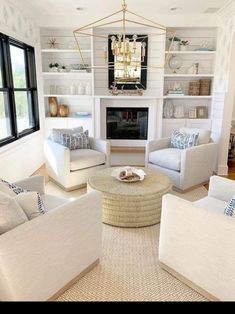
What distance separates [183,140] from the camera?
12.9 ft

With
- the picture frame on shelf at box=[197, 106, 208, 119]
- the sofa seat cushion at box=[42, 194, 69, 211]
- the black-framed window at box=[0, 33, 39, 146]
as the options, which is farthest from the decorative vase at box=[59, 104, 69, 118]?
the sofa seat cushion at box=[42, 194, 69, 211]

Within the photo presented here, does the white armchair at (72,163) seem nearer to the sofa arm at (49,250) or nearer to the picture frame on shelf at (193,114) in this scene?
the sofa arm at (49,250)

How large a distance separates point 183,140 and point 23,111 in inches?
108

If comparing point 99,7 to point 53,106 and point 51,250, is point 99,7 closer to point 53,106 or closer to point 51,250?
point 53,106

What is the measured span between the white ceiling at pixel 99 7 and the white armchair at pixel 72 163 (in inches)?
83.8

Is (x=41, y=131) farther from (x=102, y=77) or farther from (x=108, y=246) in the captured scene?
(x=108, y=246)

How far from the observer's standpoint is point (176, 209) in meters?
1.84

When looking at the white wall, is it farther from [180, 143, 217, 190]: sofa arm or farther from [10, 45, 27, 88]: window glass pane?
[180, 143, 217, 190]: sofa arm

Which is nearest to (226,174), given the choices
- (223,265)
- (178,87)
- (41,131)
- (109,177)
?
(178,87)

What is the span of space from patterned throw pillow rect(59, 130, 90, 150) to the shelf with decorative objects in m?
1.83

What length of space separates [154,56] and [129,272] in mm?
4162

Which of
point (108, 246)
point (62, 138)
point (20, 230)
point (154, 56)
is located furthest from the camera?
point (154, 56)

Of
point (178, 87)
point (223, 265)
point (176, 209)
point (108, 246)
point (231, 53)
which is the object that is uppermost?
point (231, 53)

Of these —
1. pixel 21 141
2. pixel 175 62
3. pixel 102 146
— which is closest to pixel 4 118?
pixel 21 141
